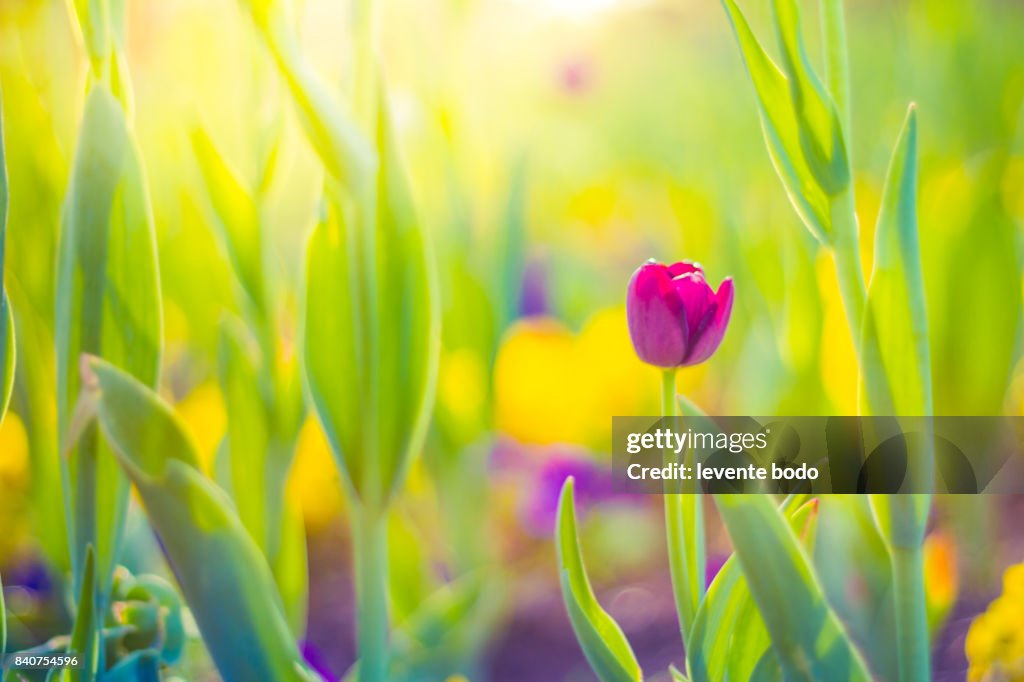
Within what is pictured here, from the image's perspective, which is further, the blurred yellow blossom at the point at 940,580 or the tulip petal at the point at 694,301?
the blurred yellow blossom at the point at 940,580

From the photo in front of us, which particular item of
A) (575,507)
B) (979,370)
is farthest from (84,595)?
(979,370)

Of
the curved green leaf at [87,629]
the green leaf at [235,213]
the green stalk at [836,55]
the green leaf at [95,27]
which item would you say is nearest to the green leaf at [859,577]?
the green stalk at [836,55]

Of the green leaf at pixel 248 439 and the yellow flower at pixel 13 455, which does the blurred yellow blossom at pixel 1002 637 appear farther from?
the yellow flower at pixel 13 455

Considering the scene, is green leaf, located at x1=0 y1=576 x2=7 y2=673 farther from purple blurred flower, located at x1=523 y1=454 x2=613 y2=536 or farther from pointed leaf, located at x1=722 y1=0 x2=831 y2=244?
pointed leaf, located at x1=722 y1=0 x2=831 y2=244

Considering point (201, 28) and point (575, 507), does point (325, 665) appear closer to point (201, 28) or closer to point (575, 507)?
point (575, 507)

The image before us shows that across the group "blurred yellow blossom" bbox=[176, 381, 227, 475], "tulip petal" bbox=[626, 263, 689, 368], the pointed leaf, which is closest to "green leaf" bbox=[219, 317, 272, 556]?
"blurred yellow blossom" bbox=[176, 381, 227, 475]

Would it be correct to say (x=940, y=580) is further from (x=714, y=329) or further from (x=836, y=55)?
(x=836, y=55)

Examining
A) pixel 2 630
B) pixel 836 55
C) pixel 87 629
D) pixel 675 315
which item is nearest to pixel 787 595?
pixel 675 315
